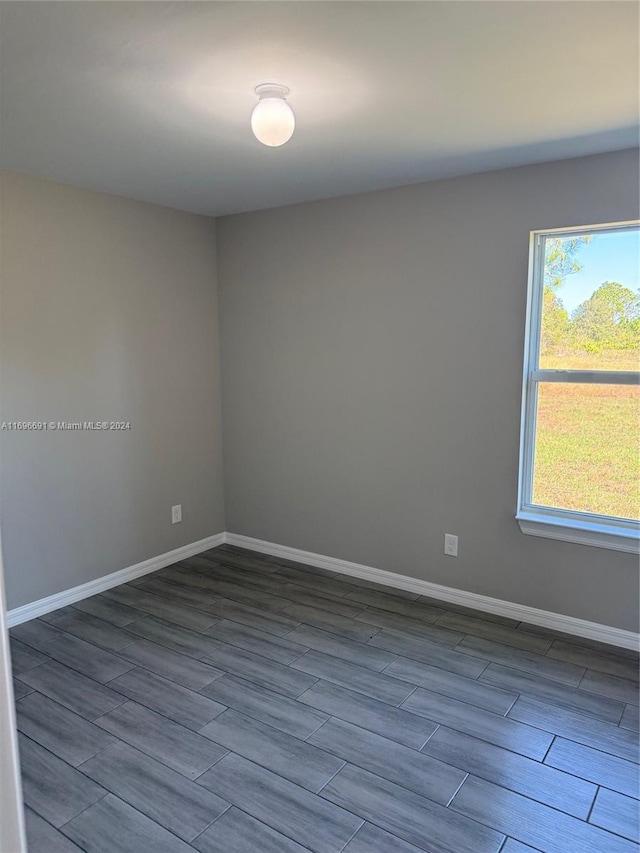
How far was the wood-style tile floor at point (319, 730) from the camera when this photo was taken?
180cm

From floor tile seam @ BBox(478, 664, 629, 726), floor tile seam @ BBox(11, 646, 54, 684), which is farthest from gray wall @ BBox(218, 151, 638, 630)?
floor tile seam @ BBox(11, 646, 54, 684)

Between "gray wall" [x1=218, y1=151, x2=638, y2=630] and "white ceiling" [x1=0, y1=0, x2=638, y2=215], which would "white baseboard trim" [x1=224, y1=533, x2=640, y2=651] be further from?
"white ceiling" [x1=0, y1=0, x2=638, y2=215]

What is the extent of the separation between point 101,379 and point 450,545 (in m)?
2.25

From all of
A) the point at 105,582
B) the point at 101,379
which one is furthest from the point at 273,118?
the point at 105,582

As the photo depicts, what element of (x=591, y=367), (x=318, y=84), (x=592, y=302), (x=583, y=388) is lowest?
(x=583, y=388)

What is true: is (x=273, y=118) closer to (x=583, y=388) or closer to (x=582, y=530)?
(x=583, y=388)

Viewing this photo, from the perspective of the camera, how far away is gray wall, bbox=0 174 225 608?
3002mm

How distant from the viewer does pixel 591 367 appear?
A: 282 cm

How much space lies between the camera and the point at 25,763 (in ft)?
6.77

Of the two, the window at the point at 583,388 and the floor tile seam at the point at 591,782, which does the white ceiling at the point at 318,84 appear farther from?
the floor tile seam at the point at 591,782

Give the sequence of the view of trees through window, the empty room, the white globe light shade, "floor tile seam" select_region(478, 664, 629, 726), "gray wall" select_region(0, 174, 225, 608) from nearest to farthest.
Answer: the empty room → the white globe light shade → "floor tile seam" select_region(478, 664, 629, 726) → the view of trees through window → "gray wall" select_region(0, 174, 225, 608)

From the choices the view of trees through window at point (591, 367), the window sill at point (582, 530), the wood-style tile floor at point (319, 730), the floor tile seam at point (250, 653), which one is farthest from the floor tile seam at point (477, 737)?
the view of trees through window at point (591, 367)

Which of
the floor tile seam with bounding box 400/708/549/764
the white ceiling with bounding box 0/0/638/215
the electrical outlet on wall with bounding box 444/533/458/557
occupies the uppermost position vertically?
the white ceiling with bounding box 0/0/638/215

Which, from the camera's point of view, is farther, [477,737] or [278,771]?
[477,737]
